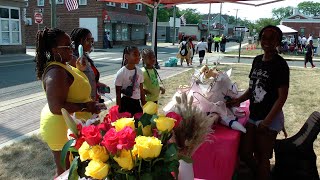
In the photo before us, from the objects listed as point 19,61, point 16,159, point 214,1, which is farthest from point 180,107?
point 19,61

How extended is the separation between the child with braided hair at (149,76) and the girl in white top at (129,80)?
10.2 inches

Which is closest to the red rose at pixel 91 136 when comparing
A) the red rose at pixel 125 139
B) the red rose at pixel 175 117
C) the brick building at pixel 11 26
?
the red rose at pixel 125 139

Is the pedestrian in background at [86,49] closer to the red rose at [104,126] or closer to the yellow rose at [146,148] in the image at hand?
the red rose at [104,126]

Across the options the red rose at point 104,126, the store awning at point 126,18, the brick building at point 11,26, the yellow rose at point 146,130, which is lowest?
the yellow rose at point 146,130

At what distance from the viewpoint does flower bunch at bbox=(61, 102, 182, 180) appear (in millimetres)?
1255

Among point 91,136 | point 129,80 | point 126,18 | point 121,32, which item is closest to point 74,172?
point 91,136

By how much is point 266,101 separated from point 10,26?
20587 mm

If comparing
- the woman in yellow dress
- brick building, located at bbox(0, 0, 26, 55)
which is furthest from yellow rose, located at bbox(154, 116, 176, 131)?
brick building, located at bbox(0, 0, 26, 55)

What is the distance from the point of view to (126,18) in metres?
34.2

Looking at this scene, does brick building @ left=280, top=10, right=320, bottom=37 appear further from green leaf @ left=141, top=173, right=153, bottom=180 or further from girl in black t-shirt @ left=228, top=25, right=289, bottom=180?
green leaf @ left=141, top=173, right=153, bottom=180

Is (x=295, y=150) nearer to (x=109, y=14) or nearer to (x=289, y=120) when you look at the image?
(x=289, y=120)

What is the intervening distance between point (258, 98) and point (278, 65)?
14.2 inches

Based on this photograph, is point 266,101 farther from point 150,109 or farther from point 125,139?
point 125,139

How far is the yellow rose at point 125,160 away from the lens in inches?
49.8
